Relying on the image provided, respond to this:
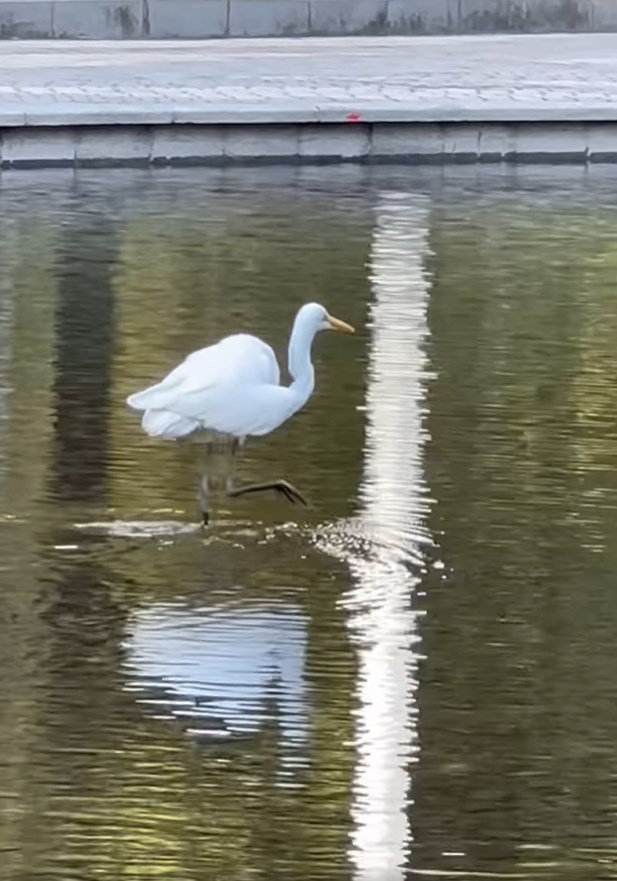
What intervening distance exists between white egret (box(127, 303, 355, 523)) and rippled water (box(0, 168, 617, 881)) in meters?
0.39

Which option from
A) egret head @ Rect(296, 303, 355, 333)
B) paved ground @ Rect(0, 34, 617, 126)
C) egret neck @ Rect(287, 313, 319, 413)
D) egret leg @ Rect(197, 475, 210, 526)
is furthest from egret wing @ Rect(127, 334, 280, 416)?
paved ground @ Rect(0, 34, 617, 126)

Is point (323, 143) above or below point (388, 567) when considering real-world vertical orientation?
above

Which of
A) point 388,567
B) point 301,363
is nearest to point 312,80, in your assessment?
point 301,363

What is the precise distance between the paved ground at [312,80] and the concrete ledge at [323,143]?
0.47 ft

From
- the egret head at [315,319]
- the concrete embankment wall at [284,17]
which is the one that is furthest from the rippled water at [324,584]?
Result: the concrete embankment wall at [284,17]

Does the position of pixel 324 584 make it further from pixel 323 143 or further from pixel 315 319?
pixel 323 143

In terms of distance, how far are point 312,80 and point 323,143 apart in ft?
5.71

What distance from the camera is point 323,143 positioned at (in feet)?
66.7

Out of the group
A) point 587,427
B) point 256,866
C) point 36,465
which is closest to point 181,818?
point 256,866

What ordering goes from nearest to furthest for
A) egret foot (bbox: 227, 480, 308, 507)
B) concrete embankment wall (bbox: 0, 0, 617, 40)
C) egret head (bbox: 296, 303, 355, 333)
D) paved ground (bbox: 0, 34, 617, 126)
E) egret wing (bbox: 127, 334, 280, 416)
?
1. egret wing (bbox: 127, 334, 280, 416)
2. egret foot (bbox: 227, 480, 308, 507)
3. egret head (bbox: 296, 303, 355, 333)
4. paved ground (bbox: 0, 34, 617, 126)
5. concrete embankment wall (bbox: 0, 0, 617, 40)

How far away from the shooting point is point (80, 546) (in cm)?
866

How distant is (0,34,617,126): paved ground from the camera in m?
20.2

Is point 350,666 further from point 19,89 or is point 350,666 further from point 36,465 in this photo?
point 19,89

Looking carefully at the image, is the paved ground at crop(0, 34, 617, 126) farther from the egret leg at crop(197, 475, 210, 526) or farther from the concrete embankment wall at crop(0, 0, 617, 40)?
the egret leg at crop(197, 475, 210, 526)
